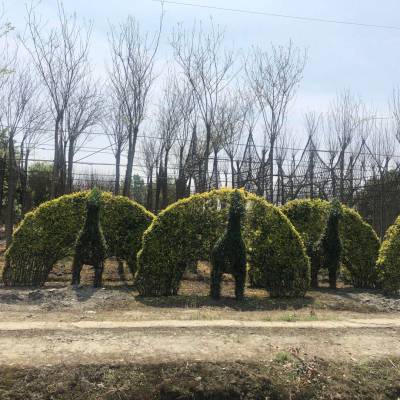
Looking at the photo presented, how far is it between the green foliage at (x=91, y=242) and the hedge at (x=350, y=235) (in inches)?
187

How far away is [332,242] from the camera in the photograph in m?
11.6

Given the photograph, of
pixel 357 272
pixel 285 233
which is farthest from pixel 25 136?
pixel 357 272

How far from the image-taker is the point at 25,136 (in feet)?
56.5

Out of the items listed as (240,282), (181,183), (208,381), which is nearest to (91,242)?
(240,282)

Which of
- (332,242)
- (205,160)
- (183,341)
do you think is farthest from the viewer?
(205,160)

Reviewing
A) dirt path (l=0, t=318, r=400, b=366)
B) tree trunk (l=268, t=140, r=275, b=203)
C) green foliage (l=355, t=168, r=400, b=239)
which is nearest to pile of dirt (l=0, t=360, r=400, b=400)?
dirt path (l=0, t=318, r=400, b=366)

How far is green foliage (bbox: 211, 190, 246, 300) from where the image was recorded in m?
9.70

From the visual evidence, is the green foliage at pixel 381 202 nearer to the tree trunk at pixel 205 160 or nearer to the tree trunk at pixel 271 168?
the tree trunk at pixel 271 168

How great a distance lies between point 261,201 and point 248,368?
5.62m

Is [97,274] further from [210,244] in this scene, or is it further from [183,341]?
[183,341]

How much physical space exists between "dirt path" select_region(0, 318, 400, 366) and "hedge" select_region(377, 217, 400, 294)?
399 centimetres

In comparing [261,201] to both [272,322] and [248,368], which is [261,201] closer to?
[272,322]

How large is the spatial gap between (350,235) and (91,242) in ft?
20.8

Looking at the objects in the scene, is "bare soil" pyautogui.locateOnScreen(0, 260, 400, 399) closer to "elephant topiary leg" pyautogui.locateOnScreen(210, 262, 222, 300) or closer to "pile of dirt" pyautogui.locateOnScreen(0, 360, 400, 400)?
"pile of dirt" pyautogui.locateOnScreen(0, 360, 400, 400)
